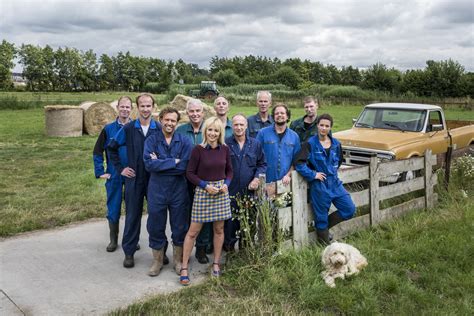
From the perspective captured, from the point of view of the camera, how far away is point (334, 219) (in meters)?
5.44

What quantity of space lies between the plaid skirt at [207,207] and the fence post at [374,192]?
246 cm

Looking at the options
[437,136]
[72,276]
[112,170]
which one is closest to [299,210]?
[112,170]

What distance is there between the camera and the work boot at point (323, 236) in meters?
5.30

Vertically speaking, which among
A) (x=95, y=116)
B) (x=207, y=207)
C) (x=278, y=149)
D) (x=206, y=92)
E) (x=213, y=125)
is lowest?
(x=207, y=207)

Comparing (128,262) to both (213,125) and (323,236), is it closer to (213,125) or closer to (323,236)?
(213,125)

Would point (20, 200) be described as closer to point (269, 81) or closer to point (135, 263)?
point (135, 263)

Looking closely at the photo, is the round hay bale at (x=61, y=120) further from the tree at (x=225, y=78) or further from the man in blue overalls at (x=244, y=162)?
the tree at (x=225, y=78)

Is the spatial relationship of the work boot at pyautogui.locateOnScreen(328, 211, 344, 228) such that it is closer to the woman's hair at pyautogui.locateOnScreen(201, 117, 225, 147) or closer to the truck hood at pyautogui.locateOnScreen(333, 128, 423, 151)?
the woman's hair at pyautogui.locateOnScreen(201, 117, 225, 147)

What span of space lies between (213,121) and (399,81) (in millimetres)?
57028

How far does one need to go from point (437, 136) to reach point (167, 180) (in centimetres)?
670

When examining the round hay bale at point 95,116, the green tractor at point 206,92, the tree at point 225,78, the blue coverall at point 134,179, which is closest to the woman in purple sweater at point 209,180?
the blue coverall at point 134,179

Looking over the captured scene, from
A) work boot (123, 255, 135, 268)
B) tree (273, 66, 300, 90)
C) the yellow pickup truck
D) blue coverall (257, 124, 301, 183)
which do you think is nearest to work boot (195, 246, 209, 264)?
work boot (123, 255, 135, 268)

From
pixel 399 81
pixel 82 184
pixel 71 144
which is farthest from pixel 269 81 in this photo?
pixel 82 184

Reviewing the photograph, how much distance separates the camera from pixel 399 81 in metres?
56.5
